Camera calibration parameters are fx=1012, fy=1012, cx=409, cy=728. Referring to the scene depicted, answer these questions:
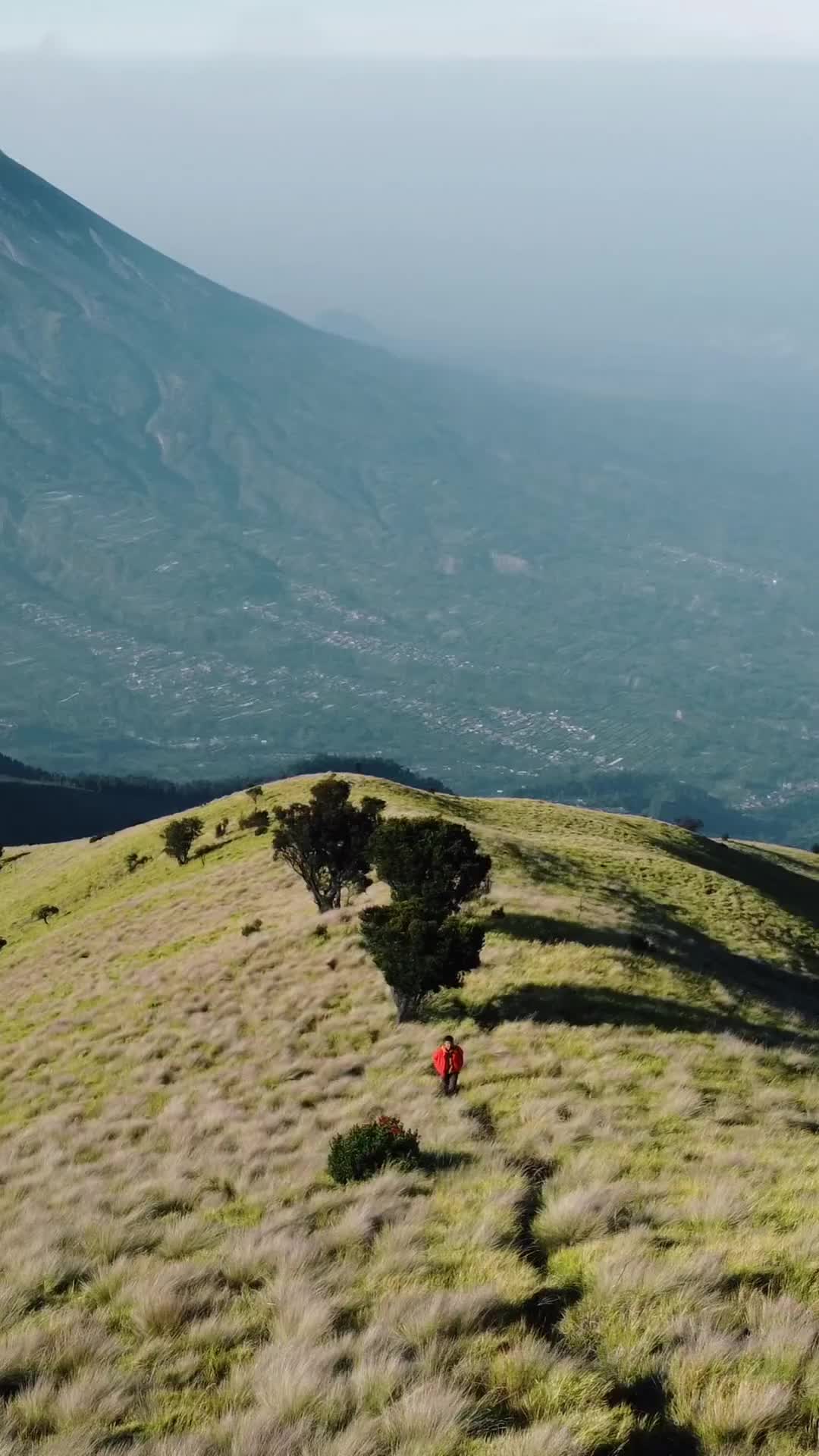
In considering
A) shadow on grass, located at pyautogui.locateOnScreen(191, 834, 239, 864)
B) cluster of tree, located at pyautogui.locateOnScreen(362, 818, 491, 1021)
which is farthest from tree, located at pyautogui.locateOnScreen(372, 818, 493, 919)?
shadow on grass, located at pyautogui.locateOnScreen(191, 834, 239, 864)

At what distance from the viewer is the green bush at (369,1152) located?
49.2ft

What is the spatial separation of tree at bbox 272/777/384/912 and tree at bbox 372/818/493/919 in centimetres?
668

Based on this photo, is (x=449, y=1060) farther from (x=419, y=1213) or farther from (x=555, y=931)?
(x=555, y=931)

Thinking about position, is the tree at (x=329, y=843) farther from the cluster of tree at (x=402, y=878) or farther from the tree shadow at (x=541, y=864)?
the tree shadow at (x=541, y=864)

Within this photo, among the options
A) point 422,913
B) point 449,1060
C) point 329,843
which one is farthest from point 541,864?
point 449,1060

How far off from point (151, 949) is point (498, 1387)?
35.1 metres

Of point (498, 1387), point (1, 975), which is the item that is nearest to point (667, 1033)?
point (498, 1387)

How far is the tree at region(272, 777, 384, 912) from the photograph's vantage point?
124ft

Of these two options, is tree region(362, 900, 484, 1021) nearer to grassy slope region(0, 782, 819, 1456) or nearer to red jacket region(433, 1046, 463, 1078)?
grassy slope region(0, 782, 819, 1456)

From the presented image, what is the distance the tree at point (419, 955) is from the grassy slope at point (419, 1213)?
3.17 ft

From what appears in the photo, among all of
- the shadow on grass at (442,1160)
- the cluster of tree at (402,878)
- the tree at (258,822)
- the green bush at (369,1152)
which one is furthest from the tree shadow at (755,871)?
the green bush at (369,1152)

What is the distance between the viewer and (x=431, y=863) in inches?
1180

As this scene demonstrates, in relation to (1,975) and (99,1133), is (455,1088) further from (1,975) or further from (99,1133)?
(1,975)

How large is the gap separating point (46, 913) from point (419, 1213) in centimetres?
5110
